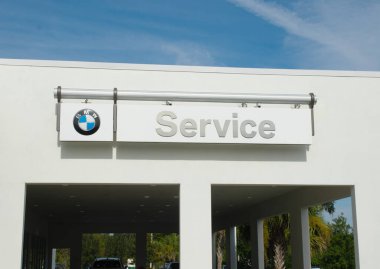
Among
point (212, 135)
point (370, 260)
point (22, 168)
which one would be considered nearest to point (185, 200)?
point (212, 135)

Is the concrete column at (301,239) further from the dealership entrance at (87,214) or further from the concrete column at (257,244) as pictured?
the concrete column at (257,244)

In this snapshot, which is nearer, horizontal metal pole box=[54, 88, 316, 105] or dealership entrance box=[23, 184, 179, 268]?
horizontal metal pole box=[54, 88, 316, 105]

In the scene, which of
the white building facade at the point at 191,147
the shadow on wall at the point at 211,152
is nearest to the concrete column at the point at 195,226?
the white building facade at the point at 191,147

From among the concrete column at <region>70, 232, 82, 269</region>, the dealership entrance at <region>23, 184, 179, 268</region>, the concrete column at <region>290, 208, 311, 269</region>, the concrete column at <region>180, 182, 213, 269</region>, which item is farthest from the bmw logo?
the concrete column at <region>70, 232, 82, 269</region>

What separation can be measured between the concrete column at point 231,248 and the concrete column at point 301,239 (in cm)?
1049

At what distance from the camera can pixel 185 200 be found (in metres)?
13.4

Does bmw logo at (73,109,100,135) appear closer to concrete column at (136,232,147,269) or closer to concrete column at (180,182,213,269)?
concrete column at (180,182,213,269)

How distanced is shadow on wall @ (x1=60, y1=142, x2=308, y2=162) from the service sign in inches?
11.5

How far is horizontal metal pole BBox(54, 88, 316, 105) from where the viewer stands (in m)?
13.2

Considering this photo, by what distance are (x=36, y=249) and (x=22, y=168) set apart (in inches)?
604

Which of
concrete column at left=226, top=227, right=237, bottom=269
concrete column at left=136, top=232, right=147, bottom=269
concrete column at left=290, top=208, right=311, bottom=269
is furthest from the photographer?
concrete column at left=136, top=232, right=147, bottom=269

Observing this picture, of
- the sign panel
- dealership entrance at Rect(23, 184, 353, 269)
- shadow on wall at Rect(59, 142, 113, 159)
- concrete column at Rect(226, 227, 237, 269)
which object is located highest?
the sign panel

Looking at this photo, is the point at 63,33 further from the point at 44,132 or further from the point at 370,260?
the point at 370,260

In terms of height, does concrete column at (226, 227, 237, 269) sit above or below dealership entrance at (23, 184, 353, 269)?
below
